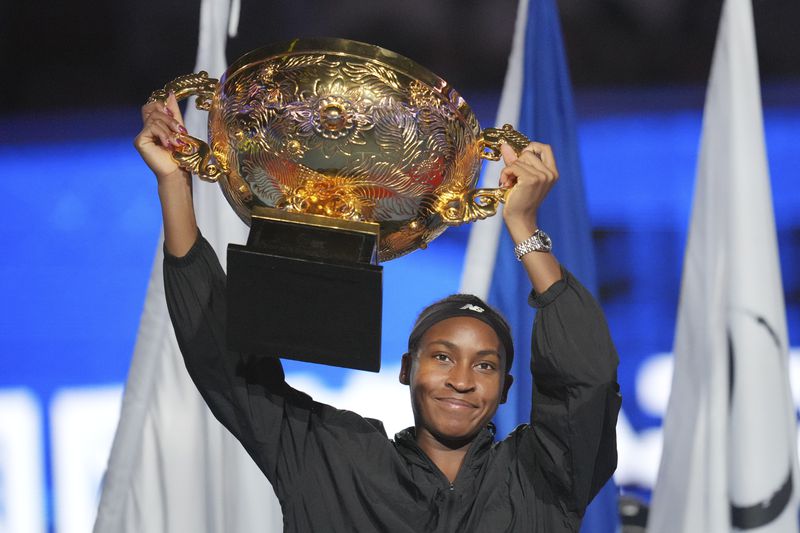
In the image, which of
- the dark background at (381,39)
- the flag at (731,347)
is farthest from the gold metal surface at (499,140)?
the dark background at (381,39)

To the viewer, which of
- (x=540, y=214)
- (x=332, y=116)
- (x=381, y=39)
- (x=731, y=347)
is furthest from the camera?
(x=381, y=39)

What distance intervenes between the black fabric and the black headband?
0.49ft

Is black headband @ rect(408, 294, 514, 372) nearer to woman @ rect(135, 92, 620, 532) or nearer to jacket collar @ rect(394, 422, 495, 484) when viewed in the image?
woman @ rect(135, 92, 620, 532)

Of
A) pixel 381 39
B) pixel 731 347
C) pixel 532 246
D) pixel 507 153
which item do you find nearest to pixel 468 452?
pixel 532 246

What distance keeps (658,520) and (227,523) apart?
972 mm

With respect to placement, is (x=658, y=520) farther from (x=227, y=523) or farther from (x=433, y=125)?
(x=433, y=125)

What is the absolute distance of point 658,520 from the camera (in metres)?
2.54

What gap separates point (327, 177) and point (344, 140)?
0.06m

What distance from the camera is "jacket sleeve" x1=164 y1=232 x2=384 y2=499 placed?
5.52ft

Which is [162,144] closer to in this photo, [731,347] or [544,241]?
[544,241]

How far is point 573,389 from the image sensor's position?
163 cm

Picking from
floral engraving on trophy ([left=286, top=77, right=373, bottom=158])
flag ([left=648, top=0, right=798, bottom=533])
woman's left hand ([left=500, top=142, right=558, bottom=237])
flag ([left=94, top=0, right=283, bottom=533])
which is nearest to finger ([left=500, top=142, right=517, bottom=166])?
woman's left hand ([left=500, top=142, right=558, bottom=237])

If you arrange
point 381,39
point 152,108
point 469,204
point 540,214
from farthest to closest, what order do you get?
1. point 381,39
2. point 540,214
3. point 152,108
4. point 469,204

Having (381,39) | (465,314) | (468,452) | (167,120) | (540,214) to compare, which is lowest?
(468,452)
